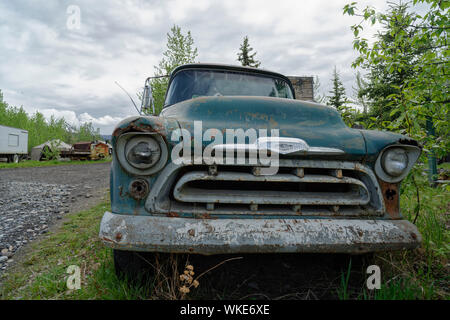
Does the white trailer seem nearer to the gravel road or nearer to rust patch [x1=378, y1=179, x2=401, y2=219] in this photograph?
the gravel road

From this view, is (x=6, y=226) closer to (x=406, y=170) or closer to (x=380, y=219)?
(x=380, y=219)

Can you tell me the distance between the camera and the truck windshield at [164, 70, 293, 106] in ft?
8.63

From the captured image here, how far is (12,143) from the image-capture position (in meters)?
19.0

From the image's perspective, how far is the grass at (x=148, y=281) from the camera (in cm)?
146

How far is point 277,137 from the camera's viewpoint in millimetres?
1571

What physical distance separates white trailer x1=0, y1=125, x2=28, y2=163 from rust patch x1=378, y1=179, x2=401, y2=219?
23471 millimetres

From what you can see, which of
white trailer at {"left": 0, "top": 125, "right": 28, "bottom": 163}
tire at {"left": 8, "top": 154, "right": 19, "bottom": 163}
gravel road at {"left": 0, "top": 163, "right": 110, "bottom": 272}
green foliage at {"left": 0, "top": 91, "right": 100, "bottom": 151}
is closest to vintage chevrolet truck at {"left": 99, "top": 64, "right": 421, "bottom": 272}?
gravel road at {"left": 0, "top": 163, "right": 110, "bottom": 272}

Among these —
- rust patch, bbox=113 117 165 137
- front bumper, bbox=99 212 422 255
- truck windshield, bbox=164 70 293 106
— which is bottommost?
front bumper, bbox=99 212 422 255

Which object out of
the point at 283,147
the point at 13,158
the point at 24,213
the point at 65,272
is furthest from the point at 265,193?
the point at 13,158

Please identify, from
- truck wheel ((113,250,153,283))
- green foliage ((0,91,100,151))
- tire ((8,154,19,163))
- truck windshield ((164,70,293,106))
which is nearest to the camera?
truck wheel ((113,250,153,283))

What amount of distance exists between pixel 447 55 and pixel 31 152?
3498 cm

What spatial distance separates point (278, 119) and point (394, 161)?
0.83 m

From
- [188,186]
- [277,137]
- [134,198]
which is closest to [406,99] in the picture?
[277,137]

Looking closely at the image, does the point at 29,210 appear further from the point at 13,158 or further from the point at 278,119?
the point at 13,158
